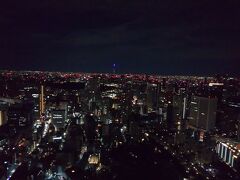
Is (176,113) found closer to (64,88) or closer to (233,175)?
(233,175)

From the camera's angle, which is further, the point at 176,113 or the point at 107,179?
the point at 176,113

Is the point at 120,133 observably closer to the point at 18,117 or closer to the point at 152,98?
Answer: the point at 18,117

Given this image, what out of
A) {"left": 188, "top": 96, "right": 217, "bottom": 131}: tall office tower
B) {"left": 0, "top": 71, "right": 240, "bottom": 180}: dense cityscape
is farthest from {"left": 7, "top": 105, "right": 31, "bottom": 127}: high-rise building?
{"left": 188, "top": 96, "right": 217, "bottom": 131}: tall office tower

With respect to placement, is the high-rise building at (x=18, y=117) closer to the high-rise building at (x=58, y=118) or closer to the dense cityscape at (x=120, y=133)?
the dense cityscape at (x=120, y=133)

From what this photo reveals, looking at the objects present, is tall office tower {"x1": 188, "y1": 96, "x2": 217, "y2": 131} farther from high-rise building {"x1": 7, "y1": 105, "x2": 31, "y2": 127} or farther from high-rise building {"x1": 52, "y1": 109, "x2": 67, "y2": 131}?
high-rise building {"x1": 7, "y1": 105, "x2": 31, "y2": 127}

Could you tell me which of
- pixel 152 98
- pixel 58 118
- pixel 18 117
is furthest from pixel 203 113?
pixel 18 117

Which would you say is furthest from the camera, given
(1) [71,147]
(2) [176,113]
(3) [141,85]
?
(3) [141,85]

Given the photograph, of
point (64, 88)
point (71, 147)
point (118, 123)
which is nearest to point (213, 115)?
point (118, 123)
